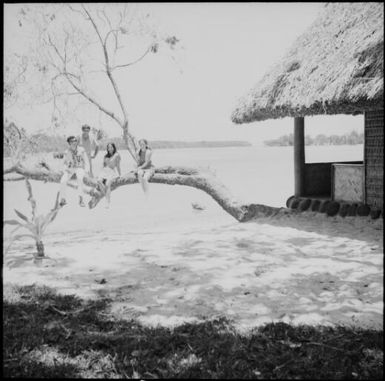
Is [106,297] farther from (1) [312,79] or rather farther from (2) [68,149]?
(1) [312,79]

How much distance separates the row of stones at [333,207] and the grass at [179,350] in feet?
14.3

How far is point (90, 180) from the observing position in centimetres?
848

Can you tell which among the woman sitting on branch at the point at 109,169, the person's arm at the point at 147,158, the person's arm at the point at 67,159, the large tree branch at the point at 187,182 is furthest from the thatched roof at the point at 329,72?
the person's arm at the point at 67,159

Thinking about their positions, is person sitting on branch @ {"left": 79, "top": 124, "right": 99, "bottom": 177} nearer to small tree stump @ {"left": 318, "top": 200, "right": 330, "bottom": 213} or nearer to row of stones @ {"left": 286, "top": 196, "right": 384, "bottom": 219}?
row of stones @ {"left": 286, "top": 196, "right": 384, "bottom": 219}

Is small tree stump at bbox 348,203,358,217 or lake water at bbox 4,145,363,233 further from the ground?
small tree stump at bbox 348,203,358,217

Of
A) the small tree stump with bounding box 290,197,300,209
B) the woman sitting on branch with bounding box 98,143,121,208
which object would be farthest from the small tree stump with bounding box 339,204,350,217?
the woman sitting on branch with bounding box 98,143,121,208

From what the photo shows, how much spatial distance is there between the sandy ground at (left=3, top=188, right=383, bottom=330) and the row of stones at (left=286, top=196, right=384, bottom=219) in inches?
6.1

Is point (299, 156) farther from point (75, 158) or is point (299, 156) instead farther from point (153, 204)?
point (153, 204)

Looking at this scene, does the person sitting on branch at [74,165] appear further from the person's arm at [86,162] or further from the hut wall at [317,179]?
the hut wall at [317,179]

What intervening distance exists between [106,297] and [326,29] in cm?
628

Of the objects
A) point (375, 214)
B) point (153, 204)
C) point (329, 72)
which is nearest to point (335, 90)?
point (329, 72)

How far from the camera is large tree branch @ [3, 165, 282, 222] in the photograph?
8.82 metres

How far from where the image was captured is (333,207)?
823 centimetres

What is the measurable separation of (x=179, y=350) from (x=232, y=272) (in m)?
2.03
